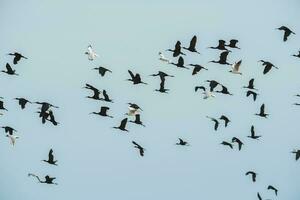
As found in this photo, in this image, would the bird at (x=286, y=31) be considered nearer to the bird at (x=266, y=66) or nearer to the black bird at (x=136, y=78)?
the bird at (x=266, y=66)

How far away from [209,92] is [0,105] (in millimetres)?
14110

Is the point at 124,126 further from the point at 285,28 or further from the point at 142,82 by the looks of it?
the point at 285,28

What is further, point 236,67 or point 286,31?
point 236,67

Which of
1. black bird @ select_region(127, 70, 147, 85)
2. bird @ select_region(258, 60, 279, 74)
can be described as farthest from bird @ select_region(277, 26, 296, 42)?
black bird @ select_region(127, 70, 147, 85)

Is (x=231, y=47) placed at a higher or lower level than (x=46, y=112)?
higher

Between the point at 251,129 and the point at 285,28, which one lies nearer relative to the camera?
the point at 285,28

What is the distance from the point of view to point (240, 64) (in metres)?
67.5

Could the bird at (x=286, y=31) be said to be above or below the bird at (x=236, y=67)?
above

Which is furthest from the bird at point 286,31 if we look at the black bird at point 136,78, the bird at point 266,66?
the black bird at point 136,78

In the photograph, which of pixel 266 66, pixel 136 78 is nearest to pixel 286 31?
pixel 266 66

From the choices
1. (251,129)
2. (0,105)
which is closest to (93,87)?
(0,105)

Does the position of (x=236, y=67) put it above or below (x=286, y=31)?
below

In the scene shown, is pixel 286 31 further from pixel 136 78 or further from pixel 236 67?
pixel 136 78

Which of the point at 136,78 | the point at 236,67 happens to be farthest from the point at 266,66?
the point at 136,78
